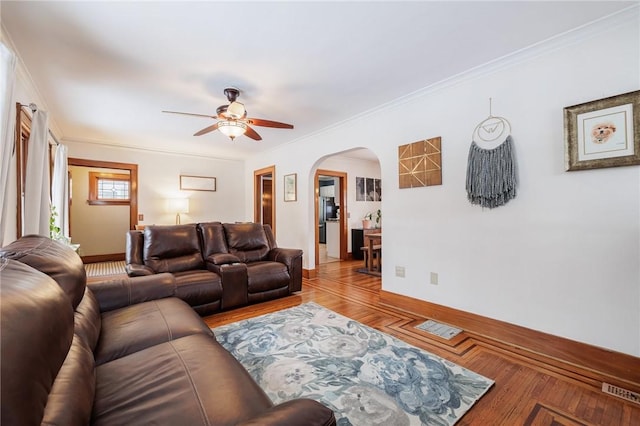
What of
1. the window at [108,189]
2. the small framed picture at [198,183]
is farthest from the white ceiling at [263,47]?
the window at [108,189]

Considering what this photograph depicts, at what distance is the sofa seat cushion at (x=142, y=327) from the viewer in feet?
4.63

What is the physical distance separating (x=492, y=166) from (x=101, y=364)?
119 inches

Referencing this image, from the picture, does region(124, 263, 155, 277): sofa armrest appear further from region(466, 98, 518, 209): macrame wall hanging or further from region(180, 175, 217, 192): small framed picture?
region(180, 175, 217, 192): small framed picture

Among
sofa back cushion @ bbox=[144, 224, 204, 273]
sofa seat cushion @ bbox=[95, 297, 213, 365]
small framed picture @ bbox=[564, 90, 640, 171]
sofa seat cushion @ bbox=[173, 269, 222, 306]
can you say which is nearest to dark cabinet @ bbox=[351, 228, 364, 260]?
sofa back cushion @ bbox=[144, 224, 204, 273]

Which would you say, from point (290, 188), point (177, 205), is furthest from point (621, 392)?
point (177, 205)

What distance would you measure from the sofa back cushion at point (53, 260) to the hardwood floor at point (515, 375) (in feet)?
5.17

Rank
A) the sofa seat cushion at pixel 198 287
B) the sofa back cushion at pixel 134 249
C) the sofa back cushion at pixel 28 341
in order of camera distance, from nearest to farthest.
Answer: the sofa back cushion at pixel 28 341
the sofa seat cushion at pixel 198 287
the sofa back cushion at pixel 134 249

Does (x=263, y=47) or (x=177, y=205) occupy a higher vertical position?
(x=263, y=47)

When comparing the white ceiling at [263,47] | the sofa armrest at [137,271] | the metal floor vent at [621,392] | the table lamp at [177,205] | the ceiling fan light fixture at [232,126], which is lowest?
the metal floor vent at [621,392]

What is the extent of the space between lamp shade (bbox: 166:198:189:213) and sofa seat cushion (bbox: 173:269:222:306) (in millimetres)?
3078

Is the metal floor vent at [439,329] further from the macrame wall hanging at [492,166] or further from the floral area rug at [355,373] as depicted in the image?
the macrame wall hanging at [492,166]

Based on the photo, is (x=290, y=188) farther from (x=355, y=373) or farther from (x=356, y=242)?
(x=355, y=373)

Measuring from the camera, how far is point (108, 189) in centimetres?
661

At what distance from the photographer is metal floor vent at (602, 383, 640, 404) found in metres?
1.71
